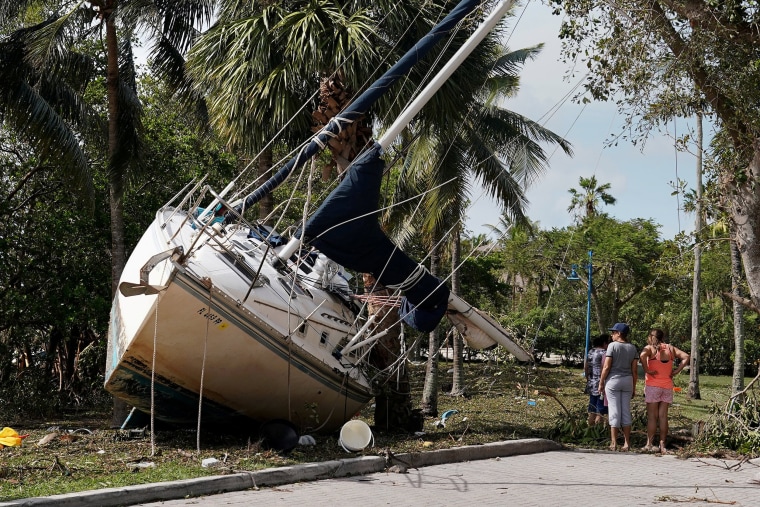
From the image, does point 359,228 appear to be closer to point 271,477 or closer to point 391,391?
point 271,477

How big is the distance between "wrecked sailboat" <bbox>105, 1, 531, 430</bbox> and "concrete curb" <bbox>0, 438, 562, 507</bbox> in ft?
4.43

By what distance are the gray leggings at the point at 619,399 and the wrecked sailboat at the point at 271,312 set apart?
166 centimetres

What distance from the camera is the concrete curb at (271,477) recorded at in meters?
7.27

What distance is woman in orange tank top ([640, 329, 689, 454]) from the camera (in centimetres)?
1202

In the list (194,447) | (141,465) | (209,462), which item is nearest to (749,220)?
(209,462)

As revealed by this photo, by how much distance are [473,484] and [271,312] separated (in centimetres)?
349

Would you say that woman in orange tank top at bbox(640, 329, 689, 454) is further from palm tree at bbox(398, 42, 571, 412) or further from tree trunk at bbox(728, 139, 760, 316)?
palm tree at bbox(398, 42, 571, 412)

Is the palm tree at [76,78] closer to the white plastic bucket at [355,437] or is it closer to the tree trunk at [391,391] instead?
the tree trunk at [391,391]

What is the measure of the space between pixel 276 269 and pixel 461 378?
11.1 m

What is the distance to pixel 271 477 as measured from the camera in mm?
8781

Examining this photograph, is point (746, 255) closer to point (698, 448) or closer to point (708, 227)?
point (708, 227)

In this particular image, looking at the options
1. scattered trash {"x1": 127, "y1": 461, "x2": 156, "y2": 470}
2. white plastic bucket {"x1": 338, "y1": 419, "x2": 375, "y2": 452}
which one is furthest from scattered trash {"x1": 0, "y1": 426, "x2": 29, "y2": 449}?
white plastic bucket {"x1": 338, "y1": 419, "x2": 375, "y2": 452}

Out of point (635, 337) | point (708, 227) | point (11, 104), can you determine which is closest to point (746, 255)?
point (708, 227)

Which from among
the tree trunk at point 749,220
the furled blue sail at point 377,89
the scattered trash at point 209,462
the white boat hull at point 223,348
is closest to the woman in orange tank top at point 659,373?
the tree trunk at point 749,220
